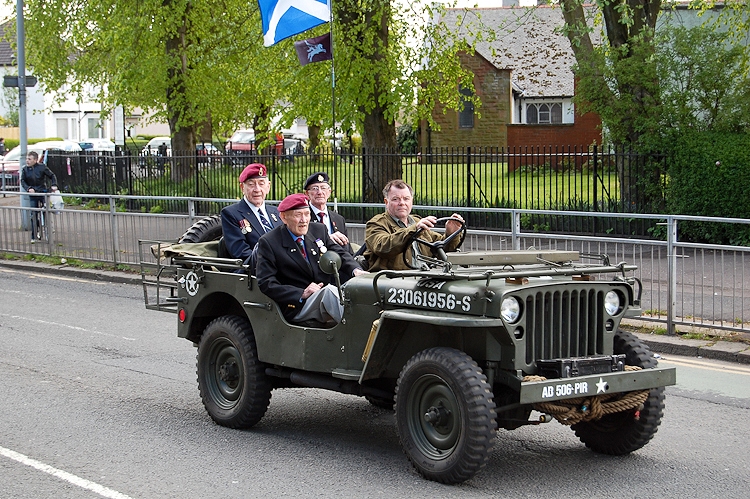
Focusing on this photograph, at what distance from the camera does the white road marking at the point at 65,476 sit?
6.11 m

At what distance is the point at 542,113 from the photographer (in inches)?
2018

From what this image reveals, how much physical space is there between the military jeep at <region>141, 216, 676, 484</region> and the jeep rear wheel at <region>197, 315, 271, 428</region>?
0.93ft

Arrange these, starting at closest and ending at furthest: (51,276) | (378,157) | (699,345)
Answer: (699,345) < (51,276) < (378,157)

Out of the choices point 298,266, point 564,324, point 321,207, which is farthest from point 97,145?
point 564,324

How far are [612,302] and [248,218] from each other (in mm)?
3379

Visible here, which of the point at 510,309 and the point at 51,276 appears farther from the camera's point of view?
the point at 51,276

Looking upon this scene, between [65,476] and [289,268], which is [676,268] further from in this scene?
[65,476]

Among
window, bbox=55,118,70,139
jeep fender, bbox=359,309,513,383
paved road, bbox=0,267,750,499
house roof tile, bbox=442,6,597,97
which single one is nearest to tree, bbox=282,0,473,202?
paved road, bbox=0,267,750,499

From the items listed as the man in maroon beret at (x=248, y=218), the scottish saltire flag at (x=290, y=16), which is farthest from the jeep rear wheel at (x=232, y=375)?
the scottish saltire flag at (x=290, y=16)

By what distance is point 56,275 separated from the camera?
58.5 ft

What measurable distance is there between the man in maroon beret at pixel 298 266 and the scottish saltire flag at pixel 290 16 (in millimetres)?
9349

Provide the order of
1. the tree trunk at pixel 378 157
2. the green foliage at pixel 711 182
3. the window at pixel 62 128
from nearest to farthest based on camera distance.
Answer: the green foliage at pixel 711 182 → the tree trunk at pixel 378 157 → the window at pixel 62 128

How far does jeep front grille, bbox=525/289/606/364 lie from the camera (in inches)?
235

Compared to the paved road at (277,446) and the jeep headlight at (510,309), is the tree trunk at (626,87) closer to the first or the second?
the paved road at (277,446)
